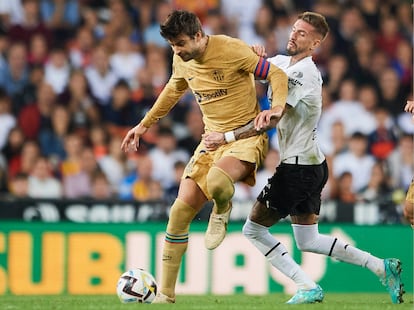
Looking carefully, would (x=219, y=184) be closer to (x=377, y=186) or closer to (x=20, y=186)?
(x=20, y=186)

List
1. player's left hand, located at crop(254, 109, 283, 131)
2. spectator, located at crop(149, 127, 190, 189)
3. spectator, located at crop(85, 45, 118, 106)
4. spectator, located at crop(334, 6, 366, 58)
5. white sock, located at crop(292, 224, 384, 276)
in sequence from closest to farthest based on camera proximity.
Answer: player's left hand, located at crop(254, 109, 283, 131) → white sock, located at crop(292, 224, 384, 276) → spectator, located at crop(149, 127, 190, 189) → spectator, located at crop(85, 45, 118, 106) → spectator, located at crop(334, 6, 366, 58)

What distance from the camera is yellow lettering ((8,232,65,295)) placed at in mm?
13484

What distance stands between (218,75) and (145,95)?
22.3 feet

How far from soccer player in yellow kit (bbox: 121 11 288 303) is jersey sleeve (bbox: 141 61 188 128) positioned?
13 centimetres

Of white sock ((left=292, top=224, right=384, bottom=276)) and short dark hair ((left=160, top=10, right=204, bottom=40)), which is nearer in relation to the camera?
short dark hair ((left=160, top=10, right=204, bottom=40))

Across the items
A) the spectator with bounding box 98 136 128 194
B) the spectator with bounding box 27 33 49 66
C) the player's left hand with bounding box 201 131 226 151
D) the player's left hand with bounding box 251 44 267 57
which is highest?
the player's left hand with bounding box 251 44 267 57

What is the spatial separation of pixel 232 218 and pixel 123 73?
362cm

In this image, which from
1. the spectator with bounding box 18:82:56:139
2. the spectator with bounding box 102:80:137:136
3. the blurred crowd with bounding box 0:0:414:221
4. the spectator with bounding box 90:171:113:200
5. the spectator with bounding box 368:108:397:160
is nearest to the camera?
the spectator with bounding box 90:171:113:200

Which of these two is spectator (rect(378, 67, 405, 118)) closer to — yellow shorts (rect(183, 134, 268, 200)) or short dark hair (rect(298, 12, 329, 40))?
short dark hair (rect(298, 12, 329, 40))

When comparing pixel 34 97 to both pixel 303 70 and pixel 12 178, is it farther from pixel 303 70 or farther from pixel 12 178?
pixel 303 70

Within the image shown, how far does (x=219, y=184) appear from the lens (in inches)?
371

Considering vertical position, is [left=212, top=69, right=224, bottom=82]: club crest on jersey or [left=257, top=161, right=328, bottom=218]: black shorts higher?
[left=212, top=69, right=224, bottom=82]: club crest on jersey

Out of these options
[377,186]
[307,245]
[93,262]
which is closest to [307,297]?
[307,245]

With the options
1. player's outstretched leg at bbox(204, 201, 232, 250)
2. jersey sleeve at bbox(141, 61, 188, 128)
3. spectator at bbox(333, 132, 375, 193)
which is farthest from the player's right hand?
spectator at bbox(333, 132, 375, 193)
